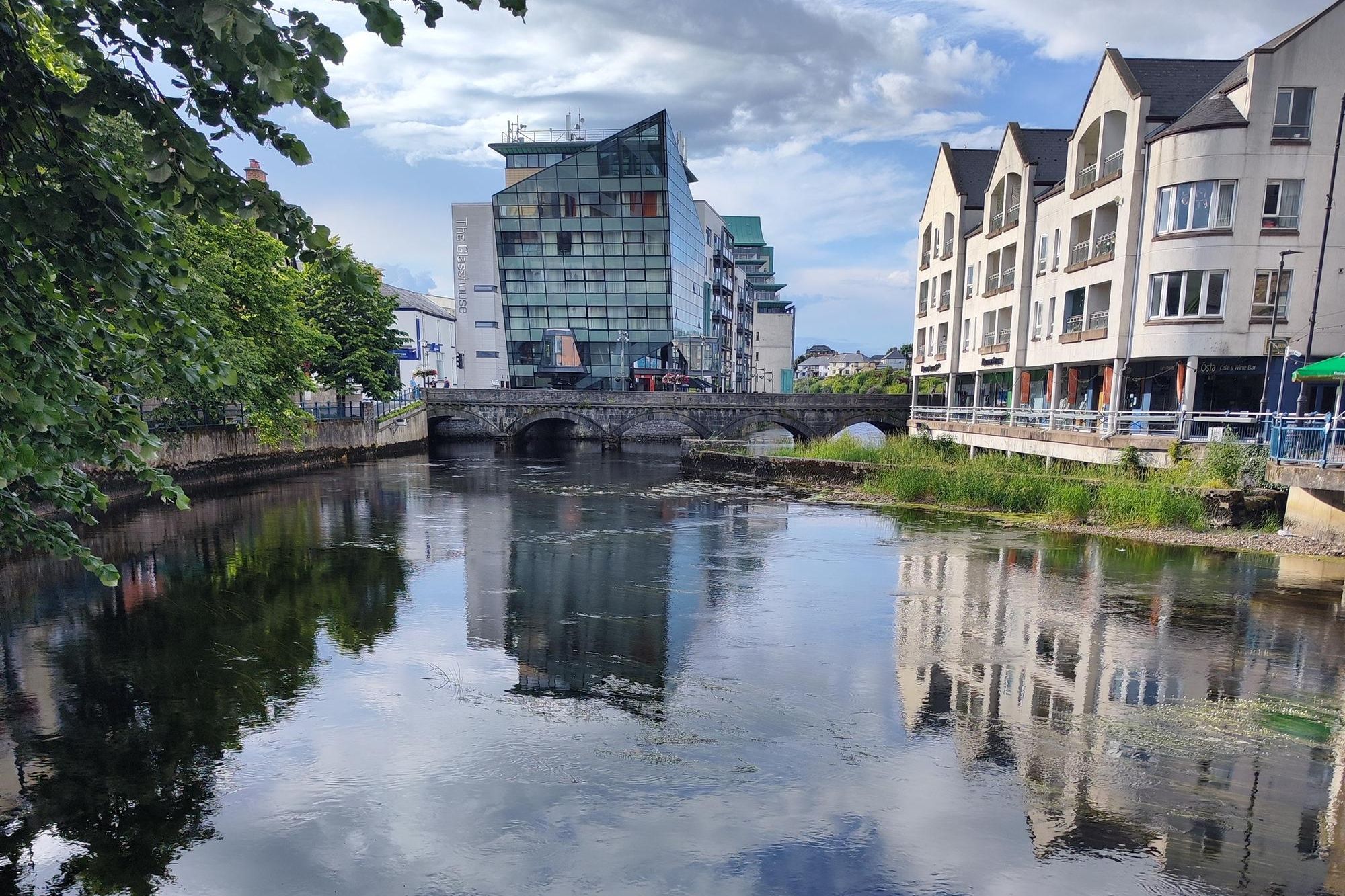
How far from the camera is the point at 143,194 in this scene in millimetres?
4406

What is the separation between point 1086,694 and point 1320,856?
3654 millimetres

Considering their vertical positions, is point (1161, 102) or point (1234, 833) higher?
point (1161, 102)

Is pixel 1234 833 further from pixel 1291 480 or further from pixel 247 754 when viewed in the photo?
pixel 1291 480

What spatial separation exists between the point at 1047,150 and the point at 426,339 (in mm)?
61561

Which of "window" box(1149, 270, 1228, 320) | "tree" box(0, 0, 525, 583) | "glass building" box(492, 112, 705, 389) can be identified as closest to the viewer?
"tree" box(0, 0, 525, 583)

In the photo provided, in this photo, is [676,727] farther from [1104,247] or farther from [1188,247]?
[1104,247]

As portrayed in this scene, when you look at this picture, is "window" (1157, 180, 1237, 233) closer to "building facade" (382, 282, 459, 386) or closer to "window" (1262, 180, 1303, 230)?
"window" (1262, 180, 1303, 230)

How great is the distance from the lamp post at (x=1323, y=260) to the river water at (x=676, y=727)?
31.4ft

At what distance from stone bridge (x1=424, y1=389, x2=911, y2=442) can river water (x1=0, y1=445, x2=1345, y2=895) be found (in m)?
32.5

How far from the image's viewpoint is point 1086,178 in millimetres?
29828

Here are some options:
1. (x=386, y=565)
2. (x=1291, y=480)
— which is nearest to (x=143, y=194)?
(x=386, y=565)

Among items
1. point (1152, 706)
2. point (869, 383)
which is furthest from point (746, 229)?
point (1152, 706)

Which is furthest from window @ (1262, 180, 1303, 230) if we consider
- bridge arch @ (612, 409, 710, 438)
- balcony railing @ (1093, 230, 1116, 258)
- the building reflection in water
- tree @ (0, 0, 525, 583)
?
bridge arch @ (612, 409, 710, 438)

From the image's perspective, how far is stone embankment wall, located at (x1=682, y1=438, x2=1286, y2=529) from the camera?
20000mm
